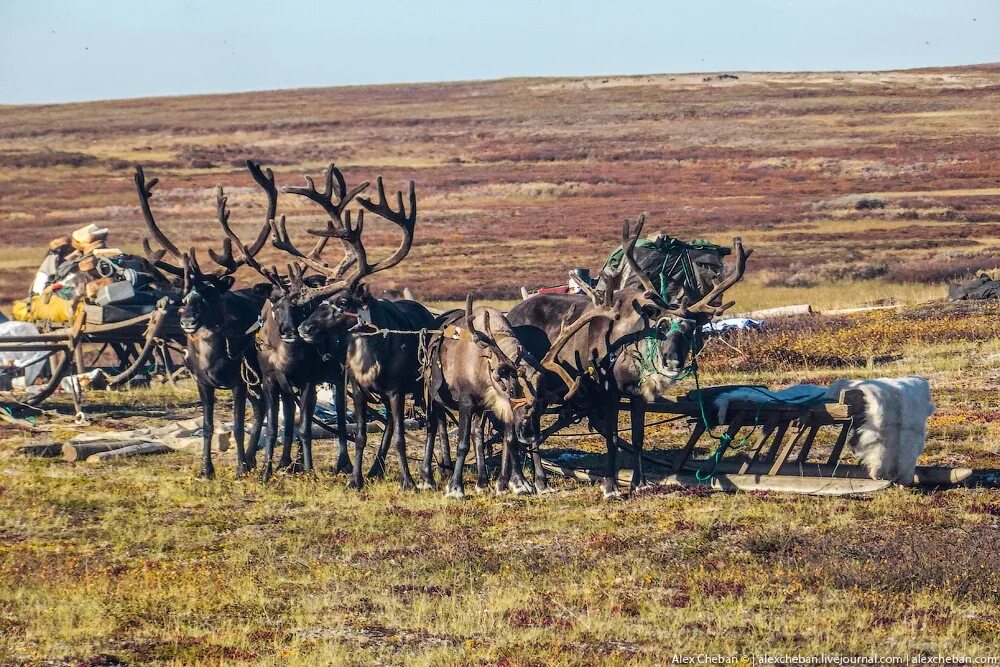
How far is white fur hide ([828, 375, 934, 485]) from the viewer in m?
15.9

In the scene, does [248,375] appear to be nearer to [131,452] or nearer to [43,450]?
[131,452]

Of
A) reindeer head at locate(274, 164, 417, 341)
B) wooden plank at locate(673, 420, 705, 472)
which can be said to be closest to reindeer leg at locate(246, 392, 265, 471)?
reindeer head at locate(274, 164, 417, 341)

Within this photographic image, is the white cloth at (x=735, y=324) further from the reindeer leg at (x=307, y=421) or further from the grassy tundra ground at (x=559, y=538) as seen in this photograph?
the reindeer leg at (x=307, y=421)

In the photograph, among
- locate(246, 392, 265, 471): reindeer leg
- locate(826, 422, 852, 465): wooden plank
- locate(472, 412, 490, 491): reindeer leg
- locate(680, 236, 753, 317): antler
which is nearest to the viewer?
locate(680, 236, 753, 317): antler

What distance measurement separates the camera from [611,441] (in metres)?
17.1

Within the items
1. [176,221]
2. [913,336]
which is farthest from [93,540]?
[176,221]

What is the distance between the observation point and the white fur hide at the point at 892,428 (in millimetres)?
15891

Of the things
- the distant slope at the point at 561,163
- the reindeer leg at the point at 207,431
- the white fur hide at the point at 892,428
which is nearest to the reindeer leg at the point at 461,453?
the reindeer leg at the point at 207,431

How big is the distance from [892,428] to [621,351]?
129 inches

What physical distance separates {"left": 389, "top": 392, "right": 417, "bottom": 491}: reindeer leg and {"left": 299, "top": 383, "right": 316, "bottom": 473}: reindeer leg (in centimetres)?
125

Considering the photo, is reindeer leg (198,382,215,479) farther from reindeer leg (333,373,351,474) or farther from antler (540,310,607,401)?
antler (540,310,607,401)

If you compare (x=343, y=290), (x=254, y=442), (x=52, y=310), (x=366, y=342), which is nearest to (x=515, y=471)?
(x=366, y=342)

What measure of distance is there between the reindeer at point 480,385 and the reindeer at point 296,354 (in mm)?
1515

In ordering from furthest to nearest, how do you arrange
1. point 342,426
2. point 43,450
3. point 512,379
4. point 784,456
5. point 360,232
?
point 43,450 → point 342,426 → point 360,232 → point 784,456 → point 512,379
